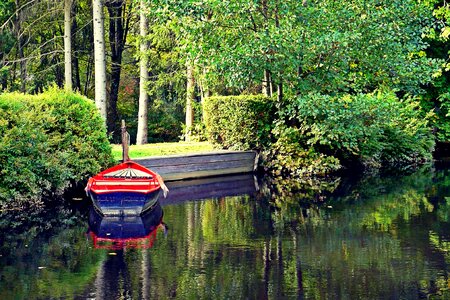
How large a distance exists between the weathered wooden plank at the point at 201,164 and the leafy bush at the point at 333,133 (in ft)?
2.59

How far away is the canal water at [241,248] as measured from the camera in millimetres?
9180

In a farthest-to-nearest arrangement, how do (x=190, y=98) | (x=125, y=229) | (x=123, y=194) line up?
(x=190, y=98) → (x=123, y=194) → (x=125, y=229)

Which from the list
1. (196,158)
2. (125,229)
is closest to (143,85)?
(196,158)

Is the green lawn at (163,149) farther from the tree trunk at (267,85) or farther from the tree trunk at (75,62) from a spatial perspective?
the tree trunk at (75,62)

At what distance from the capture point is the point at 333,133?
2131 centimetres

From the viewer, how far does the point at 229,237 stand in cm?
1255

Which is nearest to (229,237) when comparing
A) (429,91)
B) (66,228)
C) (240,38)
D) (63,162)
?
(66,228)

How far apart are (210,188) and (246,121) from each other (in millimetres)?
3890

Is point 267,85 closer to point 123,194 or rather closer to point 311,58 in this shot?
point 311,58

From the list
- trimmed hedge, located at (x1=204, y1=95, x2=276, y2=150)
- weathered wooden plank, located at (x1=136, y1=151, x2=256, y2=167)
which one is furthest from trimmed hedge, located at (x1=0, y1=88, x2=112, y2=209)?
trimmed hedge, located at (x1=204, y1=95, x2=276, y2=150)

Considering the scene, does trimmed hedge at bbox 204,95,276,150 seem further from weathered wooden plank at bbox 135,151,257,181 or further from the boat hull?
the boat hull

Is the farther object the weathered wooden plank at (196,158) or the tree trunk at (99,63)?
the tree trunk at (99,63)

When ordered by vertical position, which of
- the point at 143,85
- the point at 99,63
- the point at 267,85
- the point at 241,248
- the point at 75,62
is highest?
the point at 75,62

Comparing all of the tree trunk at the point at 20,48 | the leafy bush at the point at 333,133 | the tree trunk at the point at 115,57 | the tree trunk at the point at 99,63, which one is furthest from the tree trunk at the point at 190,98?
the tree trunk at the point at 115,57
